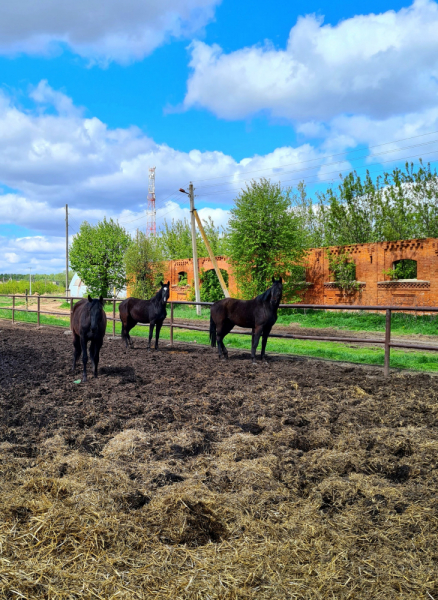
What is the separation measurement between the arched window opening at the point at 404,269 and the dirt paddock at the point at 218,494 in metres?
15.2

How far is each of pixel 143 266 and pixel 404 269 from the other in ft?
56.2

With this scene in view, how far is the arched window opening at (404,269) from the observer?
19.7 m

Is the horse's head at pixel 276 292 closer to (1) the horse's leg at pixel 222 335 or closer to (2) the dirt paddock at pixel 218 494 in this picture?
(1) the horse's leg at pixel 222 335

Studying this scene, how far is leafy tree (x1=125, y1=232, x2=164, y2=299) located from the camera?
2980 cm

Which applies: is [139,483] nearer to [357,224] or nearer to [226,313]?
[226,313]

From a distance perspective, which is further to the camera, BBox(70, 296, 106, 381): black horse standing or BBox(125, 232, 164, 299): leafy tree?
BBox(125, 232, 164, 299): leafy tree

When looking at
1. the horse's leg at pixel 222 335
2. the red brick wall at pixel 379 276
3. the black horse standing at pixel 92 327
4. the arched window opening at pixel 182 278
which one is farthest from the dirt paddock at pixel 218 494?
the arched window opening at pixel 182 278

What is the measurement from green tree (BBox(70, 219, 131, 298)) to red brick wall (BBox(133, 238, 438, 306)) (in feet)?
52.1

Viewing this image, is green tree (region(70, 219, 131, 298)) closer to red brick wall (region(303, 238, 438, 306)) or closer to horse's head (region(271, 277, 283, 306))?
red brick wall (region(303, 238, 438, 306))

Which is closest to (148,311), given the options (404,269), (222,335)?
(222,335)

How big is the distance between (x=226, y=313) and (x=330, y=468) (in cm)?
568

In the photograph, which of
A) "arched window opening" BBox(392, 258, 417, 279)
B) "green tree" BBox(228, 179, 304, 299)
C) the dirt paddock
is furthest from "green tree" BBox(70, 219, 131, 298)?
the dirt paddock

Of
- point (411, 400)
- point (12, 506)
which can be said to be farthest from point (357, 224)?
point (12, 506)

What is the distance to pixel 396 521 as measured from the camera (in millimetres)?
2566
